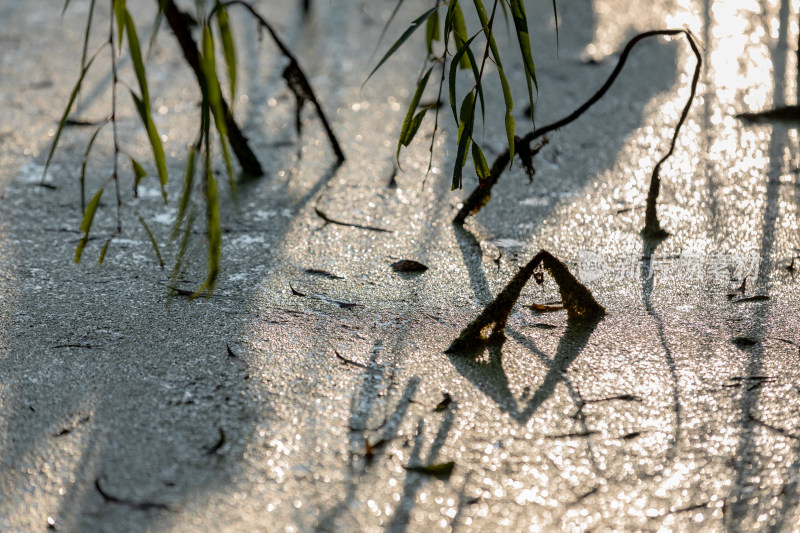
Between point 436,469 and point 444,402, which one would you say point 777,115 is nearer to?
point 444,402

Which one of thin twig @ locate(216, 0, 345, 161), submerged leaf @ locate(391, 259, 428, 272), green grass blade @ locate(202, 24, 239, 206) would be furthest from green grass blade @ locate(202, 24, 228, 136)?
thin twig @ locate(216, 0, 345, 161)

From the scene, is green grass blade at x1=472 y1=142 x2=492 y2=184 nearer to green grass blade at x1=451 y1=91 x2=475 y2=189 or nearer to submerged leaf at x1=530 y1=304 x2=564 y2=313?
green grass blade at x1=451 y1=91 x2=475 y2=189

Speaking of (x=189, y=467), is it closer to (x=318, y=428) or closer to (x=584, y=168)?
(x=318, y=428)

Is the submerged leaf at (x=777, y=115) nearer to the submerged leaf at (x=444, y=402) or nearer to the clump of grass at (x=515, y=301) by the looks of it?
the clump of grass at (x=515, y=301)

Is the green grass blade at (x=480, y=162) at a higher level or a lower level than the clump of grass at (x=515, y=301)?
higher

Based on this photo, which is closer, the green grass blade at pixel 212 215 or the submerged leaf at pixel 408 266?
the green grass blade at pixel 212 215

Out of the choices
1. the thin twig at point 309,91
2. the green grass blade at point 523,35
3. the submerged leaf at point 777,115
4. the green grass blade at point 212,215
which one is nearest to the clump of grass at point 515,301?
the green grass blade at point 523,35

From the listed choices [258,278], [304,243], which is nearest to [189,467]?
[258,278]
